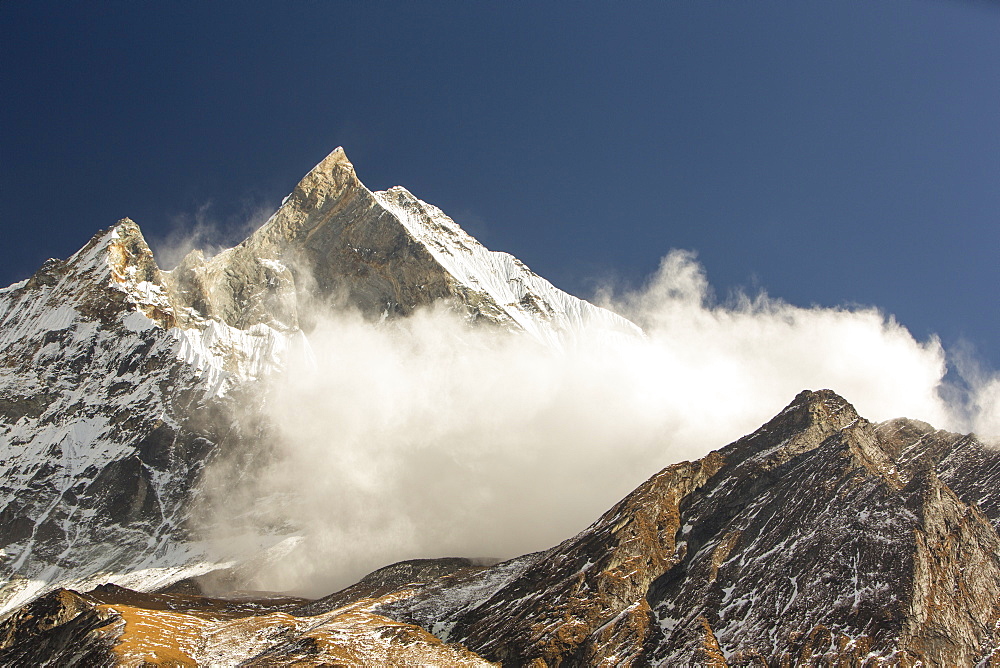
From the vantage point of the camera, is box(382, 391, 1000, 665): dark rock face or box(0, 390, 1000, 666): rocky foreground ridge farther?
box(0, 390, 1000, 666): rocky foreground ridge

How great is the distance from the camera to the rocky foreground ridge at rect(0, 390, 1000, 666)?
10950 centimetres

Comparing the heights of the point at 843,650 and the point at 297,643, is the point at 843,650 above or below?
below

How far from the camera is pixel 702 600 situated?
4911 inches

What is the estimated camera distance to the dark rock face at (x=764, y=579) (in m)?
108

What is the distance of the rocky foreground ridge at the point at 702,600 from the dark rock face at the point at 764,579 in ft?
0.92

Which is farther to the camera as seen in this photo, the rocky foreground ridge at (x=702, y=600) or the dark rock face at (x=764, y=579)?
the rocky foreground ridge at (x=702, y=600)

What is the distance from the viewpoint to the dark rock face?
108312 millimetres

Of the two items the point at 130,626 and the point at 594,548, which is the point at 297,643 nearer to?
the point at 130,626

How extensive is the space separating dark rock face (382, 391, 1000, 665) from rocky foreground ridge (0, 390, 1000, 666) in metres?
0.28

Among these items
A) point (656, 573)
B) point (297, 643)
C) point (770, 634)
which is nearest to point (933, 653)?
point (770, 634)

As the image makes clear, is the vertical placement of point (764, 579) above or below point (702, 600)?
above

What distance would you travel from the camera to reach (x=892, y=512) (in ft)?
413

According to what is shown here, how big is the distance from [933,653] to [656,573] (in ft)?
144

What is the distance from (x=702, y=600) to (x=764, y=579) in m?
9.54
